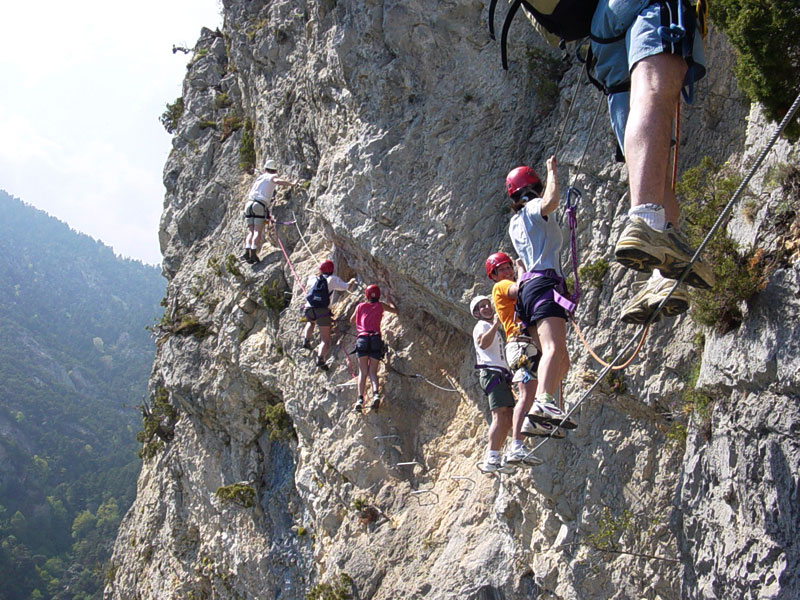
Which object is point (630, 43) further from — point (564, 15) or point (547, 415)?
point (547, 415)

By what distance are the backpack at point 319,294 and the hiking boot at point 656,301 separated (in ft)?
23.2

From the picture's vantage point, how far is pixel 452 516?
908cm

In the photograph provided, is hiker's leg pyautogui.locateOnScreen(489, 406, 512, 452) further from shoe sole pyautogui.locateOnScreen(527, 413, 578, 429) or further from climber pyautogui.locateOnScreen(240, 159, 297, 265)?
climber pyautogui.locateOnScreen(240, 159, 297, 265)

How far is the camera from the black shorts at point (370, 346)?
10.1 metres

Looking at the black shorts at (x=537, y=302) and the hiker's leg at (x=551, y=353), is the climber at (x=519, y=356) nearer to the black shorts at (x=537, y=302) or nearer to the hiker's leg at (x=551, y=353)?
the black shorts at (x=537, y=302)

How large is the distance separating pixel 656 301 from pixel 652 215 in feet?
2.05

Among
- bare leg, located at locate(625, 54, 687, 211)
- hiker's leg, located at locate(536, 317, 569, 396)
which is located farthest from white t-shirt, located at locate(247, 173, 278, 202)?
bare leg, located at locate(625, 54, 687, 211)

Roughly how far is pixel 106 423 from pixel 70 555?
38788 mm

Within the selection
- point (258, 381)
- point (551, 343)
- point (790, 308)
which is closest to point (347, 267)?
point (258, 381)

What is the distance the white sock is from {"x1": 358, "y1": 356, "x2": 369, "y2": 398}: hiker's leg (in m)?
6.77

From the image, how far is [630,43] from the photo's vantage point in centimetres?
412

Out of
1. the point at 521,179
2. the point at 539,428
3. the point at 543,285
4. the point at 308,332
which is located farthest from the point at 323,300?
the point at 539,428

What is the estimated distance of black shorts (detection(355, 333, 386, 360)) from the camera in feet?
33.1

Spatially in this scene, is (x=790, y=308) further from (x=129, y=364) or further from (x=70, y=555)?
(x=129, y=364)
